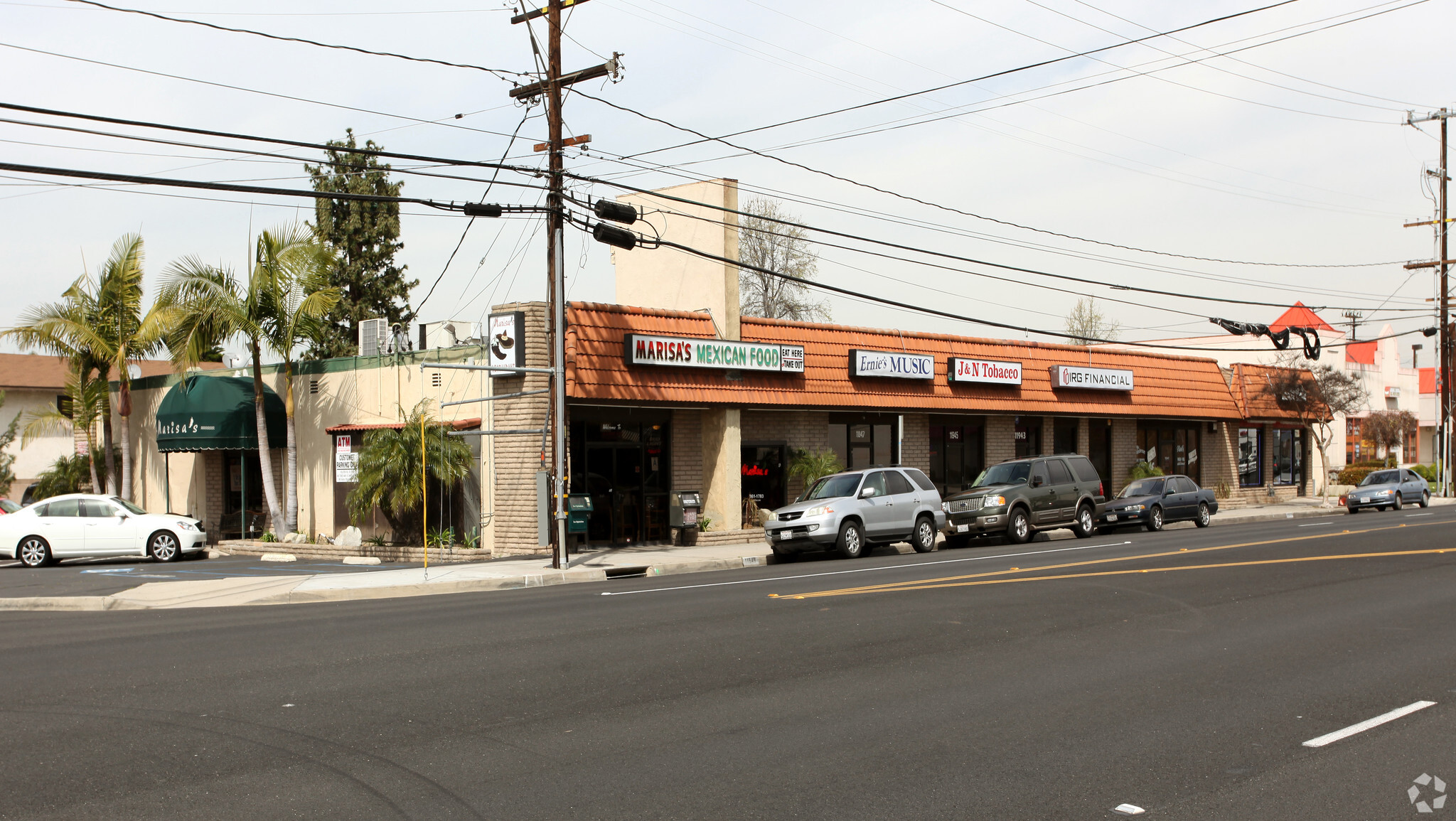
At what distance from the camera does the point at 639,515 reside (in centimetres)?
2514

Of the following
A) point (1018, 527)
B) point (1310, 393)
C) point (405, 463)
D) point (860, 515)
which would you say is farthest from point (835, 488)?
point (1310, 393)

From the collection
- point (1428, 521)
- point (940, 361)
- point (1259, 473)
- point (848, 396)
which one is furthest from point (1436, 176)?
point (848, 396)

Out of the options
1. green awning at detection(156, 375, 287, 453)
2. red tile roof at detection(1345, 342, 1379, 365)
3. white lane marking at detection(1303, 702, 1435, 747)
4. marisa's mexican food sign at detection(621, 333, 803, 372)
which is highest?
red tile roof at detection(1345, 342, 1379, 365)

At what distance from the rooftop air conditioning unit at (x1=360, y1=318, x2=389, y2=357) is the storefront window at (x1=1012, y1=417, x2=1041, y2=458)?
1931 cm

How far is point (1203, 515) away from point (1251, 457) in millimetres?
15401

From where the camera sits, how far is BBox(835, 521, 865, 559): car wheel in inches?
857

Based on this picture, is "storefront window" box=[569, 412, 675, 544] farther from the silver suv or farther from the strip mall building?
the silver suv

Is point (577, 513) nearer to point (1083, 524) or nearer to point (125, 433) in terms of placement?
point (1083, 524)

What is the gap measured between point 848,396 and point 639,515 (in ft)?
20.9

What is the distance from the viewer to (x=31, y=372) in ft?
155

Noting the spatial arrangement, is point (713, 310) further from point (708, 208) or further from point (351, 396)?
point (351, 396)

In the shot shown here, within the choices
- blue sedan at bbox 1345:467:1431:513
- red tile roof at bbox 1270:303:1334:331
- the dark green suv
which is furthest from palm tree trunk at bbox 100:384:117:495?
red tile roof at bbox 1270:303:1334:331

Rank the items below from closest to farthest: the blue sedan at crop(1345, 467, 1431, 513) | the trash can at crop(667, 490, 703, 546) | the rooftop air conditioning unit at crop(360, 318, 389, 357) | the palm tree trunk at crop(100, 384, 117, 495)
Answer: the trash can at crop(667, 490, 703, 546) → the rooftop air conditioning unit at crop(360, 318, 389, 357) → the palm tree trunk at crop(100, 384, 117, 495) → the blue sedan at crop(1345, 467, 1431, 513)

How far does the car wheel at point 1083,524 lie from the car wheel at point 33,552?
23355mm
